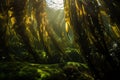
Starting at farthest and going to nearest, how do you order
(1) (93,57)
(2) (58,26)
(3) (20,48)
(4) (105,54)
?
1. (3) (20,48)
2. (2) (58,26)
3. (1) (93,57)
4. (4) (105,54)

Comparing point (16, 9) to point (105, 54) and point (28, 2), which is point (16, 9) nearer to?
point (28, 2)

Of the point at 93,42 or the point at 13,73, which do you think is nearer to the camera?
the point at 93,42

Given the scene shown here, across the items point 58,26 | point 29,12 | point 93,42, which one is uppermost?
point 29,12

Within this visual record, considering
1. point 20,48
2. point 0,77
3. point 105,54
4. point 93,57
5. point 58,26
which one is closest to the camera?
point 105,54

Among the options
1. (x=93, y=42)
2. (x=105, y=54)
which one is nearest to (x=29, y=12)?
(x=93, y=42)

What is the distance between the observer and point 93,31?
3.21 meters

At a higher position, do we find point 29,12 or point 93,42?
point 29,12

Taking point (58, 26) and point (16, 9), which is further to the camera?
point (58, 26)

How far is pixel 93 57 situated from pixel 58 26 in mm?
1320

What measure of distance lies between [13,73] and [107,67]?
1778 mm

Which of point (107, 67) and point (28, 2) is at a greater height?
point (28, 2)

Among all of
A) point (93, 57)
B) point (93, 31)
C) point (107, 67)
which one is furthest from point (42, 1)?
point (107, 67)

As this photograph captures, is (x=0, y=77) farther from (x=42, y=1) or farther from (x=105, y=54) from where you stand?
(x=105, y=54)

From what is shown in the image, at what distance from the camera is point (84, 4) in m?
3.22
